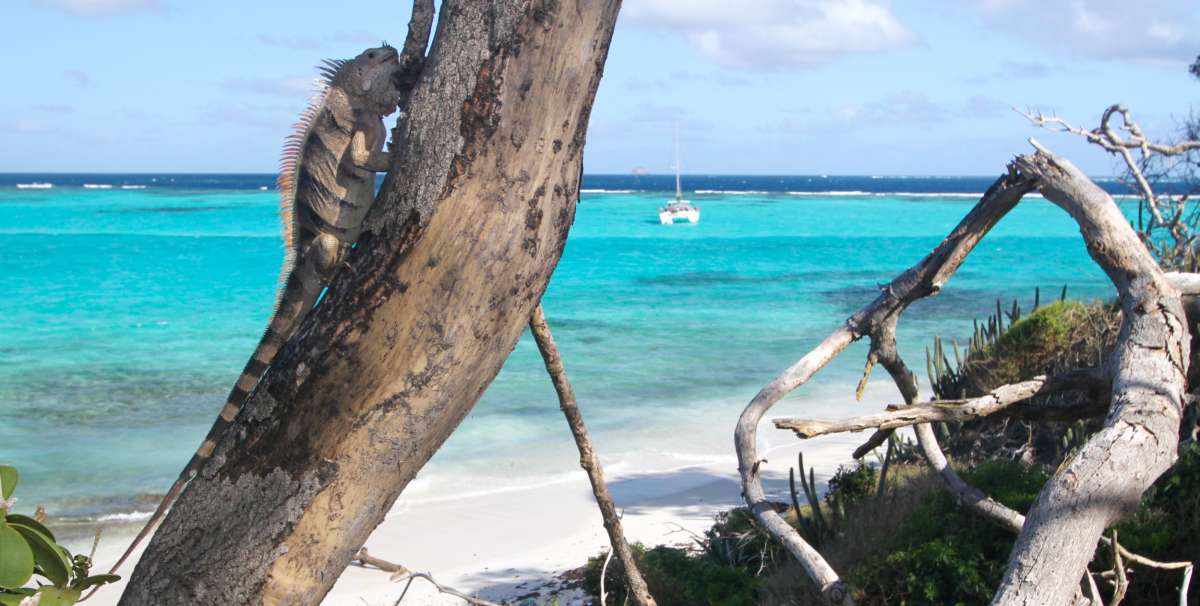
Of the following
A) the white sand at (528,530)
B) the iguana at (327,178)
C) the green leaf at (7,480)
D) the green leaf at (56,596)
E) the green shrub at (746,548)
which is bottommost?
the white sand at (528,530)

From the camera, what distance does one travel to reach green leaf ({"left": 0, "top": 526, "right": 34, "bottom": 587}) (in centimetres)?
185

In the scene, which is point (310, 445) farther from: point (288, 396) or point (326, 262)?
point (326, 262)

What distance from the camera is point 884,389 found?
15266 mm

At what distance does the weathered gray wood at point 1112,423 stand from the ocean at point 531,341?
7.71 m

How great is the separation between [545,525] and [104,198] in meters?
88.1

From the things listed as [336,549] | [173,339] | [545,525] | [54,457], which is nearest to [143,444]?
[54,457]

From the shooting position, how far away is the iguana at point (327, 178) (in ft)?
10.0

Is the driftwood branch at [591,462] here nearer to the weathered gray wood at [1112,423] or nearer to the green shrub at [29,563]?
the weathered gray wood at [1112,423]

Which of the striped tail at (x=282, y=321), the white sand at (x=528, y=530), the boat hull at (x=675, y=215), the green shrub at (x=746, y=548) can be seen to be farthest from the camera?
the boat hull at (x=675, y=215)

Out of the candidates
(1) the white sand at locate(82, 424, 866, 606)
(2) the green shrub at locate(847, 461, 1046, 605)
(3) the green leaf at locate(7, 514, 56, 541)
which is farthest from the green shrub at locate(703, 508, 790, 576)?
(3) the green leaf at locate(7, 514, 56, 541)

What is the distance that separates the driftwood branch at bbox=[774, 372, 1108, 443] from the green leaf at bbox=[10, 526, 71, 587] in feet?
6.70

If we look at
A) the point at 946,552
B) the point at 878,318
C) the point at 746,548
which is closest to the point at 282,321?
the point at 878,318

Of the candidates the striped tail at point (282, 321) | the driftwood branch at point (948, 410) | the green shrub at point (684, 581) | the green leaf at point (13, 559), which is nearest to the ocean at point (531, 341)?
the green shrub at point (684, 581)

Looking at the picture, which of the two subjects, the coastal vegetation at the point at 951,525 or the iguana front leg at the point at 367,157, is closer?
the iguana front leg at the point at 367,157
